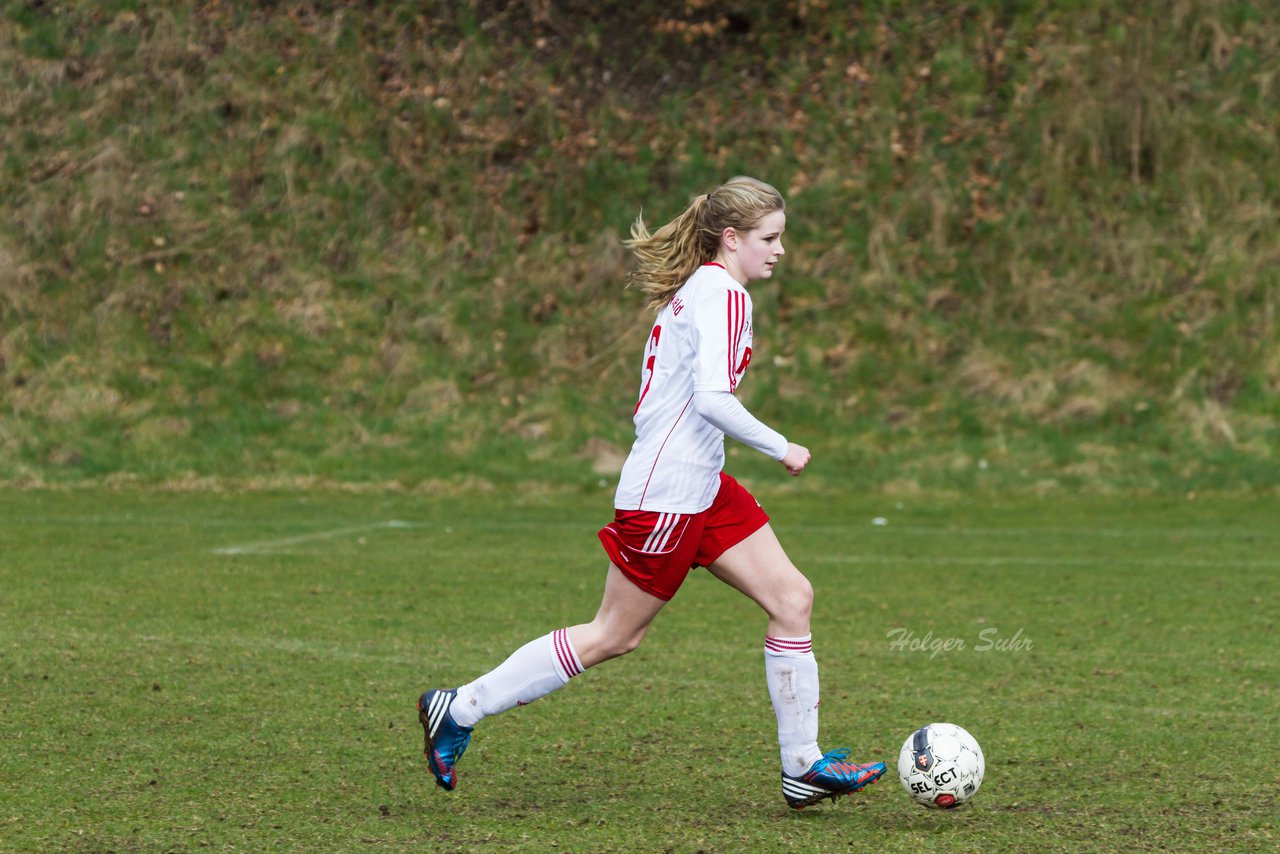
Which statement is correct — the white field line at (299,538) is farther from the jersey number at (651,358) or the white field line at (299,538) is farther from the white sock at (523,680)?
the jersey number at (651,358)

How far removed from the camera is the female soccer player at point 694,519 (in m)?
4.78

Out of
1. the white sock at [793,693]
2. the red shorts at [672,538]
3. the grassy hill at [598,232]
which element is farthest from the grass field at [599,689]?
the grassy hill at [598,232]

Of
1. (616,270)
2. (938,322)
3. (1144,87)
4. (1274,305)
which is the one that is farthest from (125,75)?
(1274,305)

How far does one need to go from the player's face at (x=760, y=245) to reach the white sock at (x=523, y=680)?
1290 mm

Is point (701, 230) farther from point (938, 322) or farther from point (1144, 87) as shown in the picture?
point (1144, 87)

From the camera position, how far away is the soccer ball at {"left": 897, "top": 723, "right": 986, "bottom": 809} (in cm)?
475

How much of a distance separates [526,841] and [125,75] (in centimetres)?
1842

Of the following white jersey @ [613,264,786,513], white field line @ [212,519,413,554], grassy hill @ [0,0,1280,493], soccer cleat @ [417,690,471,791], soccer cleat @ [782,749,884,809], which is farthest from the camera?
grassy hill @ [0,0,1280,493]

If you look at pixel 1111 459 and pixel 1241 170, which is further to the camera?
pixel 1241 170

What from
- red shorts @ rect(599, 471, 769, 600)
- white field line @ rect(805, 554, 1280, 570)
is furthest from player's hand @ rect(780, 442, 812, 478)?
white field line @ rect(805, 554, 1280, 570)

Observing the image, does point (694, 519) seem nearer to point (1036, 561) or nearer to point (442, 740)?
point (442, 740)

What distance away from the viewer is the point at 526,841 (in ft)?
14.9

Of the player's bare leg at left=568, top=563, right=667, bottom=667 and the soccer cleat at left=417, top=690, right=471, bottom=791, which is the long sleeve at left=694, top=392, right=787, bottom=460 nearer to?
the player's bare leg at left=568, top=563, right=667, bottom=667

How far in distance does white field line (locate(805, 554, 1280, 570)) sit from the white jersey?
19.8 feet
